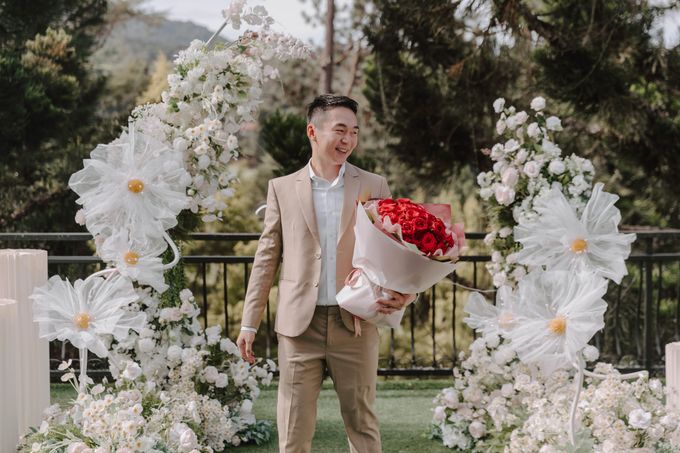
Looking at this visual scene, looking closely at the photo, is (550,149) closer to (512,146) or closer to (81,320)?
(512,146)

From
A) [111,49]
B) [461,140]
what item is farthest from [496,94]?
[111,49]

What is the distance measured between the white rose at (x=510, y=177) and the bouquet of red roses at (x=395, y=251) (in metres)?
1.19

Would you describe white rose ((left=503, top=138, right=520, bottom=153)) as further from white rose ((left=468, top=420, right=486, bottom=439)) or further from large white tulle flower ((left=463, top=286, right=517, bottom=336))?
white rose ((left=468, top=420, right=486, bottom=439))

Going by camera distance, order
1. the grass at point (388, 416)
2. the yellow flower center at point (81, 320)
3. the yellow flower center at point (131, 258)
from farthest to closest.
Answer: the grass at point (388, 416) < the yellow flower center at point (131, 258) < the yellow flower center at point (81, 320)

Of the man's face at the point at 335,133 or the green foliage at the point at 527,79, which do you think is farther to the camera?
the green foliage at the point at 527,79

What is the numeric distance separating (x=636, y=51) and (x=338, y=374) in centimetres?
608

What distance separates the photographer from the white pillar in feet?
9.29

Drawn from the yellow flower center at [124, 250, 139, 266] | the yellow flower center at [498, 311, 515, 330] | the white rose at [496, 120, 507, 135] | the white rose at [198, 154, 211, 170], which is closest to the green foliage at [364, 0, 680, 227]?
the white rose at [496, 120, 507, 135]

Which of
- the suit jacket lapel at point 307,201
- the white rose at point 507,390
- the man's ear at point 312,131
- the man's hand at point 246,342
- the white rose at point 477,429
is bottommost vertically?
the white rose at point 477,429

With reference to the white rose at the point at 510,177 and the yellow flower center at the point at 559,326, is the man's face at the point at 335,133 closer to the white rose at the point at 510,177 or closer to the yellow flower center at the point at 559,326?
the yellow flower center at the point at 559,326

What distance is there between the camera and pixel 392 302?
2.50m

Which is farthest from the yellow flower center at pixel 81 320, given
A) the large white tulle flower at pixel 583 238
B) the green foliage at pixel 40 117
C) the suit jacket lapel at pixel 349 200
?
the green foliage at pixel 40 117

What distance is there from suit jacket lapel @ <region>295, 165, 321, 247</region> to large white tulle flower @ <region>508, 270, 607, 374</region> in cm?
71

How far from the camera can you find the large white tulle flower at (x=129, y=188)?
109 inches
